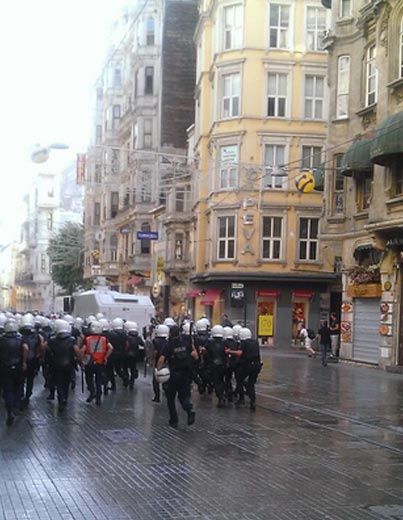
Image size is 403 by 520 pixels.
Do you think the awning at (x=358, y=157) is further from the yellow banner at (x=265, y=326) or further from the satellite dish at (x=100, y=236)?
the satellite dish at (x=100, y=236)

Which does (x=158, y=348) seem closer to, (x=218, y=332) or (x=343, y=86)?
(x=218, y=332)

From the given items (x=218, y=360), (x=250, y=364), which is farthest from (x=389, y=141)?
(x=250, y=364)

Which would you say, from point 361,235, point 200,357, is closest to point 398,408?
point 200,357

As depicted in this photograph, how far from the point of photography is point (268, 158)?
44969mm

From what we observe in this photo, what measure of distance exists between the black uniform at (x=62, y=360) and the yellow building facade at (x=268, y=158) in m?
28.9

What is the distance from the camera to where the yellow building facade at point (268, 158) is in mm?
44562

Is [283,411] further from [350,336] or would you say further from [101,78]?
[101,78]

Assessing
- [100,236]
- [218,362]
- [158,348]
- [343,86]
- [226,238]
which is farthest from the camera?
[100,236]

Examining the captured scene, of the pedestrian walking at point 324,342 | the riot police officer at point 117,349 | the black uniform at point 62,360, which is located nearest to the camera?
the black uniform at point 62,360

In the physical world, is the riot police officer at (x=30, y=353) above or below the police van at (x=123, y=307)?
below

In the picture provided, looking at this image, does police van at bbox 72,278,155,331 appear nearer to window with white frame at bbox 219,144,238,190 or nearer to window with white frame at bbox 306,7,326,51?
window with white frame at bbox 219,144,238,190

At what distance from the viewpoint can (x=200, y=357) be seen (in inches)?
719

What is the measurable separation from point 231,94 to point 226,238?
7.97 m

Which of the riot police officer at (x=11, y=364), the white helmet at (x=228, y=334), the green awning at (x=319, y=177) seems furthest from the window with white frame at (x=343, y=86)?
the riot police officer at (x=11, y=364)
